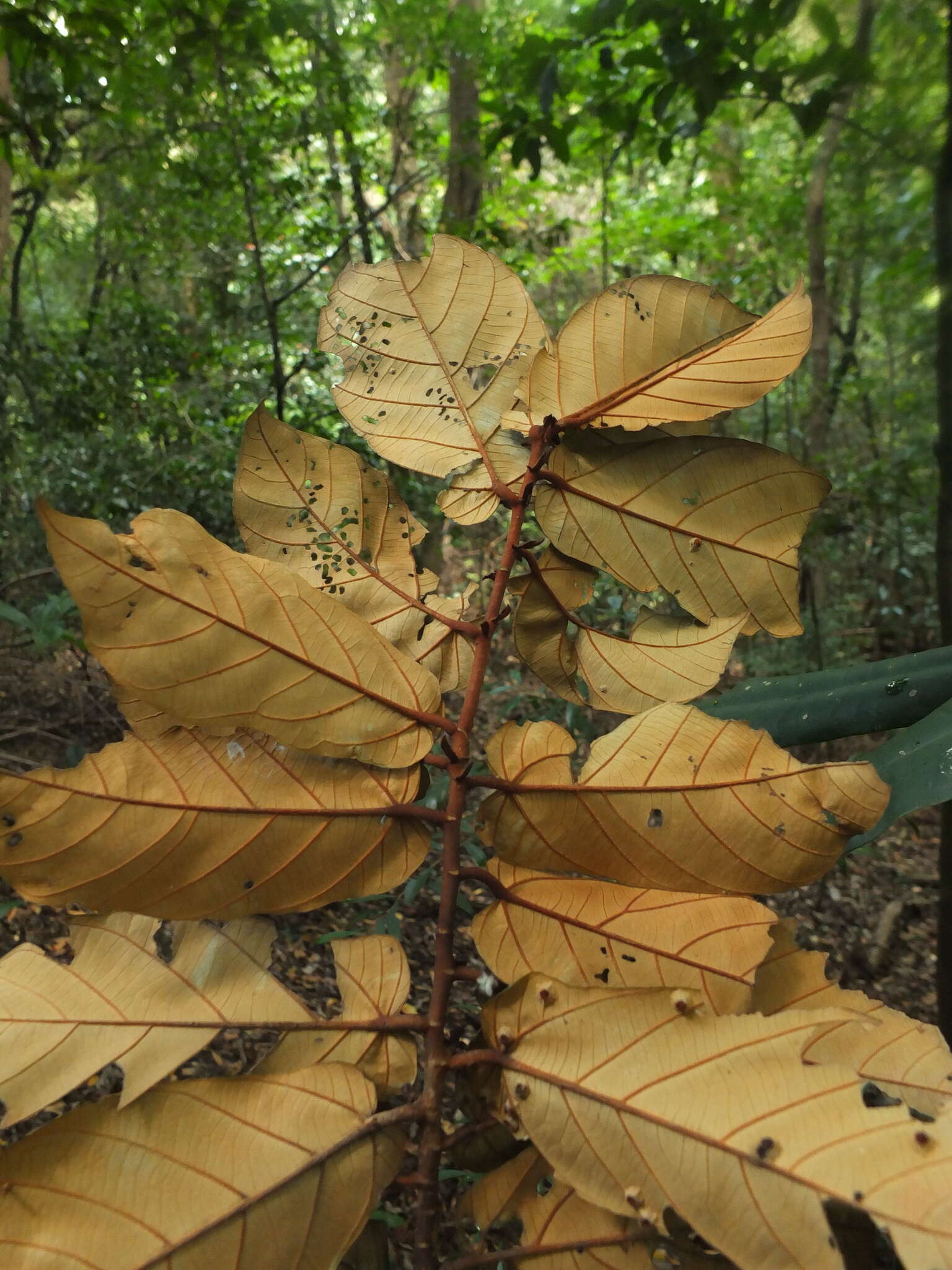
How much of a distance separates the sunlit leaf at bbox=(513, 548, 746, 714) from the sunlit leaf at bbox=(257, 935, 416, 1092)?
16 centimetres

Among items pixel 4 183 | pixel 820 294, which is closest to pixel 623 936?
pixel 4 183

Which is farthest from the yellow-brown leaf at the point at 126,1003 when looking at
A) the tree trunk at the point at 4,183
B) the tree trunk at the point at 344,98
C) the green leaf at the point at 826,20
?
the tree trunk at the point at 4,183

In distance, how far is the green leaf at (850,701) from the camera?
24.9 inches

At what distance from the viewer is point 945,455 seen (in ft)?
3.48

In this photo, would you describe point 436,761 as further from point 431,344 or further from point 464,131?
point 464,131

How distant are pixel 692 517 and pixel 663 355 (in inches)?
3.3

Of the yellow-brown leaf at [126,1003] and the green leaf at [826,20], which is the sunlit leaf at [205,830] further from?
the green leaf at [826,20]

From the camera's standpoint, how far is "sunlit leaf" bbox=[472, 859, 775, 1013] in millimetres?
347

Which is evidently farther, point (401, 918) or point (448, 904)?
point (401, 918)

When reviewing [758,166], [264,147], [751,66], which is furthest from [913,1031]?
[758,166]

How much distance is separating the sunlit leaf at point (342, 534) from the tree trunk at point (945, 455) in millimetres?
896

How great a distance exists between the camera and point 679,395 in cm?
42

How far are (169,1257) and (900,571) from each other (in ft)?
16.2

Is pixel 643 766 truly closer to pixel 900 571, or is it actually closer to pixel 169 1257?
pixel 169 1257
